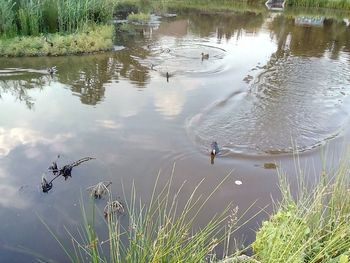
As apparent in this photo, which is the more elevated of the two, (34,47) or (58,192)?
(34,47)

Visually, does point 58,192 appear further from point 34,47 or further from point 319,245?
point 34,47

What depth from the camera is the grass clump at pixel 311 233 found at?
2.53 metres

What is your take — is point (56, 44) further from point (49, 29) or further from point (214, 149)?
point (214, 149)

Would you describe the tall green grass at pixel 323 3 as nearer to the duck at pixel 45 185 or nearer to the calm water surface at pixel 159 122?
the calm water surface at pixel 159 122

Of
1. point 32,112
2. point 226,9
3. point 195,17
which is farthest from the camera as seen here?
point 226,9

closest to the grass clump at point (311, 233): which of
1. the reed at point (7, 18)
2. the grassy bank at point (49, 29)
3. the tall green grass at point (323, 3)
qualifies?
the grassy bank at point (49, 29)

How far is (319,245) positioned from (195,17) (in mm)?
17115

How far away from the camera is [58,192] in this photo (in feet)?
16.9

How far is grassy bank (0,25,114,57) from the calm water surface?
0.34 m

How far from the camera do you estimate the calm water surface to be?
16.6 feet

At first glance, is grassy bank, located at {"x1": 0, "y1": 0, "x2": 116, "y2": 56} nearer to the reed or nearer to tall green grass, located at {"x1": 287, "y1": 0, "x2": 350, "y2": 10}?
the reed

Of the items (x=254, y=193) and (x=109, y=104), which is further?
(x=109, y=104)

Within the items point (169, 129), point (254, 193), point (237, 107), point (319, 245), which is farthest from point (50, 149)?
point (319, 245)

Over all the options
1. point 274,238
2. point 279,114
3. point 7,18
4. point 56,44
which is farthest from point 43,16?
point 274,238
